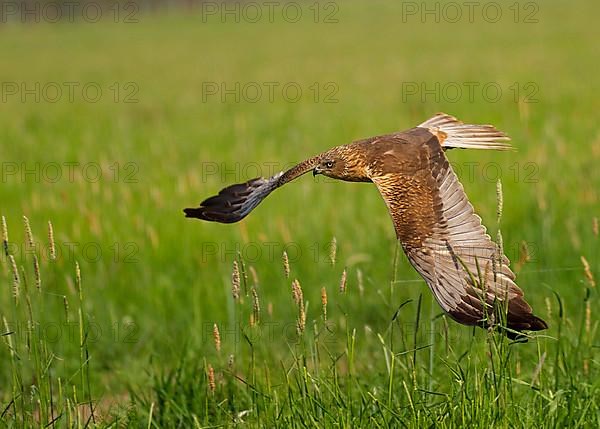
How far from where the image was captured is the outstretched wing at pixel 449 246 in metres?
2.93

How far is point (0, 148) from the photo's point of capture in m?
11.2

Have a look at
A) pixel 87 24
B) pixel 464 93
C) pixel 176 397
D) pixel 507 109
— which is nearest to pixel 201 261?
pixel 176 397

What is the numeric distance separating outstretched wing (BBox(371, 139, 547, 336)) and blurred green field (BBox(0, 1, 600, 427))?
193 mm

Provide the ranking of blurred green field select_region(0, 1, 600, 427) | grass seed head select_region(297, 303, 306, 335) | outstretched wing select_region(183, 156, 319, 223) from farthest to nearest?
blurred green field select_region(0, 1, 600, 427) → outstretched wing select_region(183, 156, 319, 223) → grass seed head select_region(297, 303, 306, 335)

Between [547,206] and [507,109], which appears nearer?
[547,206]

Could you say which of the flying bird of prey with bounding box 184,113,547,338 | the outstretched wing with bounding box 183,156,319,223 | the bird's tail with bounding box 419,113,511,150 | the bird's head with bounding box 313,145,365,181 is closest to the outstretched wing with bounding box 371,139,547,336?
the flying bird of prey with bounding box 184,113,547,338

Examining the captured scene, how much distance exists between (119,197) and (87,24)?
45.0 m

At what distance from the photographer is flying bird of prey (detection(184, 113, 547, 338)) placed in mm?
2938

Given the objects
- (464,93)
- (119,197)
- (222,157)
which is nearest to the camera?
(119,197)

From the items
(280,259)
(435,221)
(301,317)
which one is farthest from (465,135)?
(280,259)

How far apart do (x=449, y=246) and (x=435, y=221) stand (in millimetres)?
100

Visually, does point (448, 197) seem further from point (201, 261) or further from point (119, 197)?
point (119, 197)

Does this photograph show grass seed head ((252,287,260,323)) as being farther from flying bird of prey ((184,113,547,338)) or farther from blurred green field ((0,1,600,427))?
flying bird of prey ((184,113,547,338))

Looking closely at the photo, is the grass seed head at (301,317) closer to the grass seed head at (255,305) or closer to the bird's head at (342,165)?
the grass seed head at (255,305)
